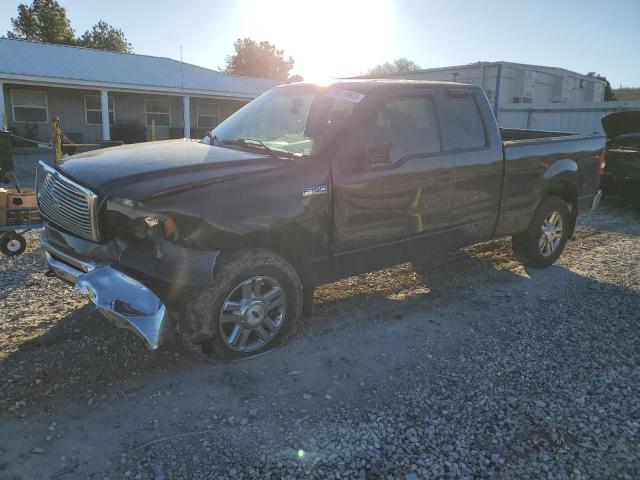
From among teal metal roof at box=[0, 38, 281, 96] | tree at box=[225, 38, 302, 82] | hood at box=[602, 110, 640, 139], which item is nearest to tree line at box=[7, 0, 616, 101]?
tree at box=[225, 38, 302, 82]

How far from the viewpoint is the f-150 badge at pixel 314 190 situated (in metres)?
3.69

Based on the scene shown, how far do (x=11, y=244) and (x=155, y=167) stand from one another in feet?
11.0

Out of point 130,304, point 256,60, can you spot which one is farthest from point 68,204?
point 256,60

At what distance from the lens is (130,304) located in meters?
3.01

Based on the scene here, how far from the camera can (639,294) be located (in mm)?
5273

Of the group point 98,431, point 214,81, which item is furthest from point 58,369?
point 214,81

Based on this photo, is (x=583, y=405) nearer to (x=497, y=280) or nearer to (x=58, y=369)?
(x=497, y=280)

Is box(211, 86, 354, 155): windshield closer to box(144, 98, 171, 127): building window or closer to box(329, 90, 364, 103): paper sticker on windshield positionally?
box(329, 90, 364, 103): paper sticker on windshield

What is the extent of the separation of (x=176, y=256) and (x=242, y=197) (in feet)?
1.95

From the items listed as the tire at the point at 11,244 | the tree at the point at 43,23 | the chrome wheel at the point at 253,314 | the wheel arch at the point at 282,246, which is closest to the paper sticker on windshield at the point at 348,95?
the wheel arch at the point at 282,246

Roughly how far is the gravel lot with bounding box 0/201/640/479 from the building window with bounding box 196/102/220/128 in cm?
2111

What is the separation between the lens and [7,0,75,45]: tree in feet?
145

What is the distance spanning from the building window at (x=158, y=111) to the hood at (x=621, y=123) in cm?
1897

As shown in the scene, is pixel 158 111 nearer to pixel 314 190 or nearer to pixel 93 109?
pixel 93 109
